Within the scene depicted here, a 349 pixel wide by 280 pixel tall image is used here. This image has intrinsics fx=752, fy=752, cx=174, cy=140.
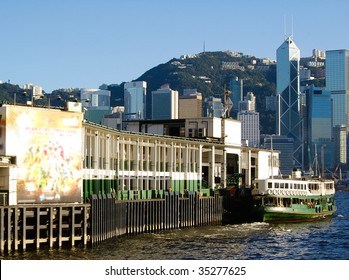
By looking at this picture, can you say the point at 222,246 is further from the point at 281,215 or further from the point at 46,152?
the point at 281,215

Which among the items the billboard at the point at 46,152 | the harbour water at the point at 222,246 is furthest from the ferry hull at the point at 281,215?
the billboard at the point at 46,152

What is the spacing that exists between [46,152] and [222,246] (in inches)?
793

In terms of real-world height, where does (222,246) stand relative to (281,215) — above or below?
below

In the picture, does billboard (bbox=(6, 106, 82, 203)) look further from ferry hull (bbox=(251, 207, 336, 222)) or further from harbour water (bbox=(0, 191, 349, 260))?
ferry hull (bbox=(251, 207, 336, 222))

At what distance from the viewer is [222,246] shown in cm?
7400

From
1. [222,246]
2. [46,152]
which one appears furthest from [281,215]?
[46,152]

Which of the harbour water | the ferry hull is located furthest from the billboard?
the ferry hull

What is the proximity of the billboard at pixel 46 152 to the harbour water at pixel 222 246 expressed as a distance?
592 cm

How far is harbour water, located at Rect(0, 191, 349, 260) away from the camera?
62.7 m

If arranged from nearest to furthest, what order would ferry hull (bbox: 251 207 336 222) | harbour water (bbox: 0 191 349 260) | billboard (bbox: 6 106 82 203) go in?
1. harbour water (bbox: 0 191 349 260)
2. billboard (bbox: 6 106 82 203)
3. ferry hull (bbox: 251 207 336 222)

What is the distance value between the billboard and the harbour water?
5923 millimetres

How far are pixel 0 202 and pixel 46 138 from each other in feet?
25.3
